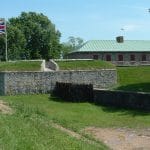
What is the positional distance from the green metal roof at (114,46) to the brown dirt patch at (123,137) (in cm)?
5851

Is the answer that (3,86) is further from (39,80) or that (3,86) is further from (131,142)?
(131,142)

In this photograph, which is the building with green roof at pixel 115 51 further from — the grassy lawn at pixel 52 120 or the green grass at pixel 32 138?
the green grass at pixel 32 138

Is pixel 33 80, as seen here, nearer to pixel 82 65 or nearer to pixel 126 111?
pixel 82 65

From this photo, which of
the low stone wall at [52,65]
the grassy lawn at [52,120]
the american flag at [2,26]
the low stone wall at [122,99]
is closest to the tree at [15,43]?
the american flag at [2,26]

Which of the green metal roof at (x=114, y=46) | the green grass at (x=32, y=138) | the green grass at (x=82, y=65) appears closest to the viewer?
the green grass at (x=32, y=138)

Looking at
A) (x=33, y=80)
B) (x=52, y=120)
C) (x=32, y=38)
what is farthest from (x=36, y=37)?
(x=52, y=120)

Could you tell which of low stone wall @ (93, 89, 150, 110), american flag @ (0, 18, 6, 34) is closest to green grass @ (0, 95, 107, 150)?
low stone wall @ (93, 89, 150, 110)

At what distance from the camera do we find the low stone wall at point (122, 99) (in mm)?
31031

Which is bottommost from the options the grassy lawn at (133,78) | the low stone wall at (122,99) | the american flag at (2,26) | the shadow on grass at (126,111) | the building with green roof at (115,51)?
the shadow on grass at (126,111)

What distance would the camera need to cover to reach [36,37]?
89500 millimetres

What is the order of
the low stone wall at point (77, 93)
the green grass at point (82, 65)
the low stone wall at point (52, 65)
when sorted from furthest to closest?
the green grass at point (82, 65), the low stone wall at point (52, 65), the low stone wall at point (77, 93)

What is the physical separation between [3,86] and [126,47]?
4483 cm

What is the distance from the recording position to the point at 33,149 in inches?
525

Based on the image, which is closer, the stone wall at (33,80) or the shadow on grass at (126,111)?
the shadow on grass at (126,111)
